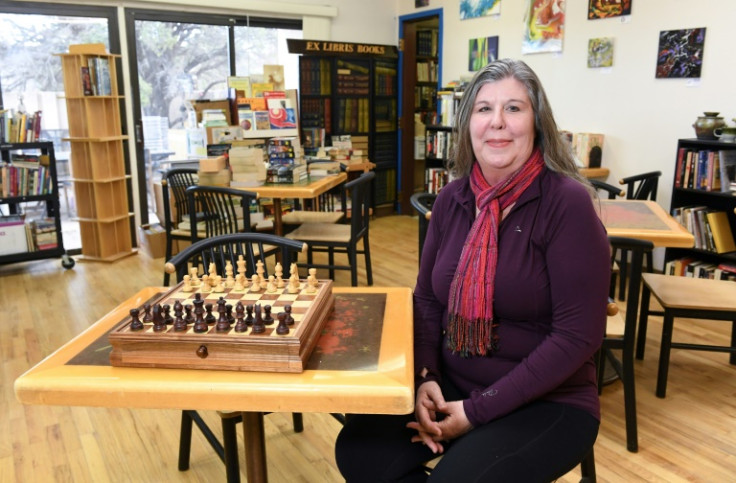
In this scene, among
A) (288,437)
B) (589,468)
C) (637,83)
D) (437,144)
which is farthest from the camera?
(437,144)

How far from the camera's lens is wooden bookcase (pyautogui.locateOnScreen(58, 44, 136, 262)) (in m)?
4.46

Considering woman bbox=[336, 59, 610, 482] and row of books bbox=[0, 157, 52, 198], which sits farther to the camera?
row of books bbox=[0, 157, 52, 198]

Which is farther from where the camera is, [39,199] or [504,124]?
[39,199]

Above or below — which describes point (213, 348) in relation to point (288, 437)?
above

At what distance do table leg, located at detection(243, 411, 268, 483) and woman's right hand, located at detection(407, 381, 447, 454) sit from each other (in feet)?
1.14

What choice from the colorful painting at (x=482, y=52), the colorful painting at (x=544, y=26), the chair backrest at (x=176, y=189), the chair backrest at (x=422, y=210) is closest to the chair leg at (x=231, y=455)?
the chair backrest at (x=422, y=210)

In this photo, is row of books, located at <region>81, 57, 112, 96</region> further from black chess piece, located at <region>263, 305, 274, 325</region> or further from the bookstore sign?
black chess piece, located at <region>263, 305, 274, 325</region>

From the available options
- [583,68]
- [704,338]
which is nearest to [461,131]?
[704,338]

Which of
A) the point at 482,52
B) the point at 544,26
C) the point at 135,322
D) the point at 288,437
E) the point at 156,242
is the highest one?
the point at 544,26

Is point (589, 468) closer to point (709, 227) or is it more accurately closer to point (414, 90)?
point (709, 227)

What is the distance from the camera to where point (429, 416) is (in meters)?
1.36

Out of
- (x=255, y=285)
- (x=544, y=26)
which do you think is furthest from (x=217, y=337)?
(x=544, y=26)

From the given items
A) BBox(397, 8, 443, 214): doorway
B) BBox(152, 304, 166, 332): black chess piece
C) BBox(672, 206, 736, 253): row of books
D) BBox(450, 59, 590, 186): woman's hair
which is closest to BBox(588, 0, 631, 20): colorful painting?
BBox(672, 206, 736, 253): row of books

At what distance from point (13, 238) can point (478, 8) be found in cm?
445
